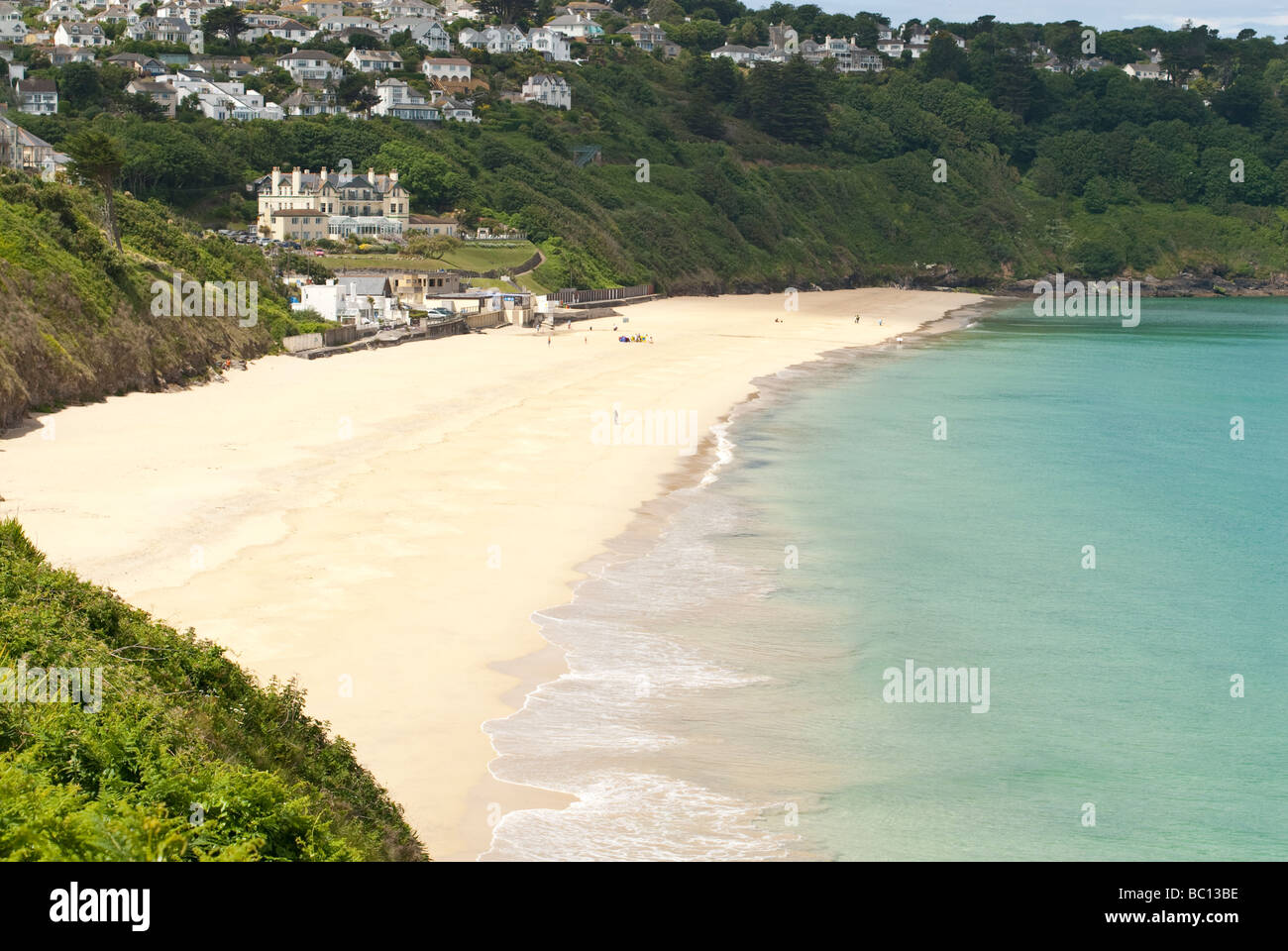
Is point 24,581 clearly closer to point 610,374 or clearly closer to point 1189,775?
point 1189,775

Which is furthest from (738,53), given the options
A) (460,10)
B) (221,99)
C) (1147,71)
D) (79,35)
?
(221,99)

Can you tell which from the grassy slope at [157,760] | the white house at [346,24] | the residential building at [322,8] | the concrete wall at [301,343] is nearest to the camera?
the grassy slope at [157,760]

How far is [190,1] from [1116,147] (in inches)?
4082

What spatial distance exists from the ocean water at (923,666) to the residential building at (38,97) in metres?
76.1

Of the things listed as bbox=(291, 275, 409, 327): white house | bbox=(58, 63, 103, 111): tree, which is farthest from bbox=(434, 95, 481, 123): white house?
bbox=(291, 275, 409, 327): white house

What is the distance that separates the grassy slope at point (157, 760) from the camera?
8086 millimetres

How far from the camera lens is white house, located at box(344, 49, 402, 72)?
124938 millimetres

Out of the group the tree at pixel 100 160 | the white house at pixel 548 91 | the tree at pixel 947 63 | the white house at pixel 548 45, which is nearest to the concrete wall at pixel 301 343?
the tree at pixel 100 160

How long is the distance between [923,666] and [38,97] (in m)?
94.1

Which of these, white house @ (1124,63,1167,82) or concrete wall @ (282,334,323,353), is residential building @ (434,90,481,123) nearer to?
concrete wall @ (282,334,323,353)

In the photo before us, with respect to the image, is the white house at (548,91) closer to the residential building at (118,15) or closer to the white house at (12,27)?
the residential building at (118,15)

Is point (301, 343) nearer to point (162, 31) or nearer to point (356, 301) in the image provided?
point (356, 301)

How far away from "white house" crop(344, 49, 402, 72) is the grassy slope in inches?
4657
